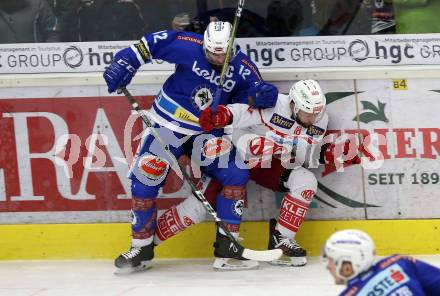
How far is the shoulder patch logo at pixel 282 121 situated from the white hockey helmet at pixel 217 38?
0.45 metres

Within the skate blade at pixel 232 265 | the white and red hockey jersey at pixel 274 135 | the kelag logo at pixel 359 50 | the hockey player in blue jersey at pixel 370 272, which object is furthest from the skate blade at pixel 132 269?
the hockey player in blue jersey at pixel 370 272

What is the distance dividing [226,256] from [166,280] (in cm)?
35

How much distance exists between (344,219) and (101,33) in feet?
5.54

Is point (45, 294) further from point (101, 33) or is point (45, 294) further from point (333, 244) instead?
point (333, 244)

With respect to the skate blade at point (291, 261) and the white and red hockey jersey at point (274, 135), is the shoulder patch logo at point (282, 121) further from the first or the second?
the skate blade at point (291, 261)

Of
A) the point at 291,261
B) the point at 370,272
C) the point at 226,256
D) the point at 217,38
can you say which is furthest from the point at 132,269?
the point at 370,272

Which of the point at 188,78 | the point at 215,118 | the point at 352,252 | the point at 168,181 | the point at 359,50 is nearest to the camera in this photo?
the point at 352,252

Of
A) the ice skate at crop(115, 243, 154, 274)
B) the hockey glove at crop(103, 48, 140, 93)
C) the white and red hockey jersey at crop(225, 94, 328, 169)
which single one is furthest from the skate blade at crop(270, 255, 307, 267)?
the hockey glove at crop(103, 48, 140, 93)

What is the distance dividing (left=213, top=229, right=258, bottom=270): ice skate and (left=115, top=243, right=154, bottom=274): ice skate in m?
0.36

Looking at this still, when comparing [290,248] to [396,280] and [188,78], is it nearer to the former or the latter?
[188,78]

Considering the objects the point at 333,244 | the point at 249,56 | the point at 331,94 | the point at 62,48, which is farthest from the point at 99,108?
the point at 333,244

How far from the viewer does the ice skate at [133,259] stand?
6.29 m

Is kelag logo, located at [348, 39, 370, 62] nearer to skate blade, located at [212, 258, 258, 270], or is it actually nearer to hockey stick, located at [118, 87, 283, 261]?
hockey stick, located at [118, 87, 283, 261]

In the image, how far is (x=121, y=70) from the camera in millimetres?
6102
